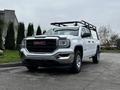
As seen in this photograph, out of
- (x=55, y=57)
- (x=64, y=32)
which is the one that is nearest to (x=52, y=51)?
(x=55, y=57)

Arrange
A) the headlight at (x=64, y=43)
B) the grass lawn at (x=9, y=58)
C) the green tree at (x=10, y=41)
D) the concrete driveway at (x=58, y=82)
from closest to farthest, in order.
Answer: the concrete driveway at (x=58, y=82) < the headlight at (x=64, y=43) < the grass lawn at (x=9, y=58) < the green tree at (x=10, y=41)

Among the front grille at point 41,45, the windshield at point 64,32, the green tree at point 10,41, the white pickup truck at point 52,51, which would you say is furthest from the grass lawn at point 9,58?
the green tree at point 10,41

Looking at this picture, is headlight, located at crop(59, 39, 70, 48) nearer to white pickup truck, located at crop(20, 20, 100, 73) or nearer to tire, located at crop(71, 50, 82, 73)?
white pickup truck, located at crop(20, 20, 100, 73)

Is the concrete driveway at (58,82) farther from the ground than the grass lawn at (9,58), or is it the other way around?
the concrete driveway at (58,82)

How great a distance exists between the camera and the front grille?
37.5 ft

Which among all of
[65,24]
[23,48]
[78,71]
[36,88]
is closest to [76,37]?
[78,71]

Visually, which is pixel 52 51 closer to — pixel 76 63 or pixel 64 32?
pixel 76 63

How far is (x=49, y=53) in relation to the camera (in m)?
11.3

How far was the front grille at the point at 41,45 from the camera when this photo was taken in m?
11.4

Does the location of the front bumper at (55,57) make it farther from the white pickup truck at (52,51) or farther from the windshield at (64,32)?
the windshield at (64,32)

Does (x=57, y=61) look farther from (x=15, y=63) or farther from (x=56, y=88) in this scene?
(x=15, y=63)

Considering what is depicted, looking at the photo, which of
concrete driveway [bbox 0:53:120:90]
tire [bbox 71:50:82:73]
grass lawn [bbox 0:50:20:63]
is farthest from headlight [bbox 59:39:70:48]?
grass lawn [bbox 0:50:20:63]

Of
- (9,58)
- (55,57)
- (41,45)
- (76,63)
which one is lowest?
(9,58)

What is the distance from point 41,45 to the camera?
11.6 m
